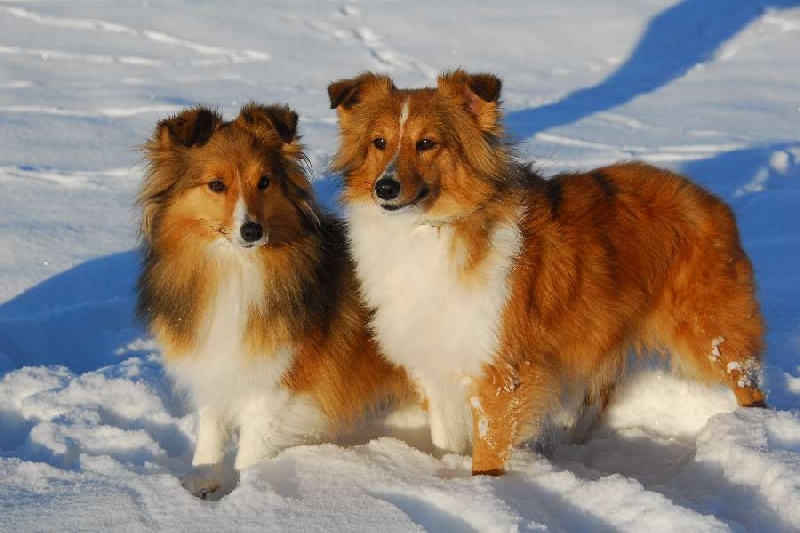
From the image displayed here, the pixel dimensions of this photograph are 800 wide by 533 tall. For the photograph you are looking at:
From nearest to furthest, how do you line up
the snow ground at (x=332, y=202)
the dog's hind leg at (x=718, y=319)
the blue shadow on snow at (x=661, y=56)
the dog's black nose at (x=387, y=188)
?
the snow ground at (x=332, y=202), the dog's black nose at (x=387, y=188), the dog's hind leg at (x=718, y=319), the blue shadow on snow at (x=661, y=56)

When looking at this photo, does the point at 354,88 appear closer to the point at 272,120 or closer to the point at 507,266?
the point at 272,120

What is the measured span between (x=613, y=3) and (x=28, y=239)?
38.2 feet

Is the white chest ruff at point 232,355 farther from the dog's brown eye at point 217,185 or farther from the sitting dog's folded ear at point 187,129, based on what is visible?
the sitting dog's folded ear at point 187,129

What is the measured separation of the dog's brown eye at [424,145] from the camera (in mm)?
4188

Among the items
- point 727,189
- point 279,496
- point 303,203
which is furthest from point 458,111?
point 727,189

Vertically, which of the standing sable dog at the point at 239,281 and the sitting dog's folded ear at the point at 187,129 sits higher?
the sitting dog's folded ear at the point at 187,129

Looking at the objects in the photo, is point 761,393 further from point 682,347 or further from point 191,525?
point 191,525

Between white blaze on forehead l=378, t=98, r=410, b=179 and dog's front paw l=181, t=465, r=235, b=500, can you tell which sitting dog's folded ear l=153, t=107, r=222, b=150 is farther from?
dog's front paw l=181, t=465, r=235, b=500

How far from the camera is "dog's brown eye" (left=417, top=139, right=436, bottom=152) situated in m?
4.19

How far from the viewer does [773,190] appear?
864 cm

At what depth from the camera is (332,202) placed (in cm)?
493

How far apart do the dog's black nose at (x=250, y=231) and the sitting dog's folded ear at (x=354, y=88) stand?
74 cm

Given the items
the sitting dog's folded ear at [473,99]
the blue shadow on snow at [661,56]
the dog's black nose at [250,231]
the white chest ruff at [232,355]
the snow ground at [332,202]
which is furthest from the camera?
the blue shadow on snow at [661,56]

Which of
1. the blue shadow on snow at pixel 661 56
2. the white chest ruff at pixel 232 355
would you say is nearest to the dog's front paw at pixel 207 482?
the white chest ruff at pixel 232 355
